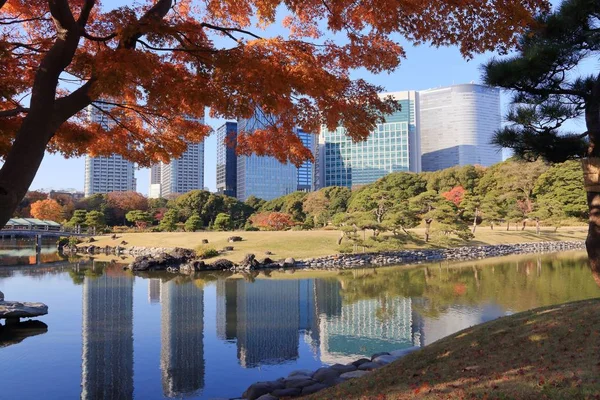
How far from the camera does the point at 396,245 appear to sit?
23938mm

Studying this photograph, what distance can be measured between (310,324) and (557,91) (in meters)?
6.48

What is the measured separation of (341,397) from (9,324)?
8.96m

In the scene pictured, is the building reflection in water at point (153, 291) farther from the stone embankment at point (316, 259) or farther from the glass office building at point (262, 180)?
the glass office building at point (262, 180)

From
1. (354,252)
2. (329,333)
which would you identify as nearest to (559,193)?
(354,252)

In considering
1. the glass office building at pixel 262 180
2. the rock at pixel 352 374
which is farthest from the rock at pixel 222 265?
the glass office building at pixel 262 180

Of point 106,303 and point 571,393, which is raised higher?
point 571,393

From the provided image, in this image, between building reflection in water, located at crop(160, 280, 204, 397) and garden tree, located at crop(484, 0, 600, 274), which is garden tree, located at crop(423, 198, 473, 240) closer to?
building reflection in water, located at crop(160, 280, 204, 397)

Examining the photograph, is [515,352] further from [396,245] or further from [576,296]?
[396,245]

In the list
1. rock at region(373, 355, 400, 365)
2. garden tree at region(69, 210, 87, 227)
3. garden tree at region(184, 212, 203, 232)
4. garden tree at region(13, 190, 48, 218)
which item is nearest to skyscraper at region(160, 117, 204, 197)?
garden tree at region(13, 190, 48, 218)

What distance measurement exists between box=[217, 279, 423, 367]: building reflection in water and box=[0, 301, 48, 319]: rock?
4007 mm

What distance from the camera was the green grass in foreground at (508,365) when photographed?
2.83 metres

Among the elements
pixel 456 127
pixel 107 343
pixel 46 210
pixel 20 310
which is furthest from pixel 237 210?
pixel 456 127

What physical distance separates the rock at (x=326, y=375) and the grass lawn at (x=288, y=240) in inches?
601

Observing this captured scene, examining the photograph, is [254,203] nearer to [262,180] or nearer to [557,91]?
[262,180]
